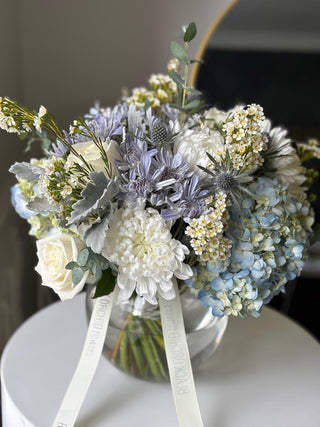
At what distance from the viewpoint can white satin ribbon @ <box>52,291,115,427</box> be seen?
802mm

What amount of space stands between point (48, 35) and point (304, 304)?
125cm

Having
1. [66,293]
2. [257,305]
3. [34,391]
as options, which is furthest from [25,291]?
[257,305]

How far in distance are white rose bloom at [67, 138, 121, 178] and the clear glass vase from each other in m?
0.22

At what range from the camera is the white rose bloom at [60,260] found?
0.71 meters

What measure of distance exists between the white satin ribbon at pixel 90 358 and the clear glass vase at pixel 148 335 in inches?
1.2

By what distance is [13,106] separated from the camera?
67cm

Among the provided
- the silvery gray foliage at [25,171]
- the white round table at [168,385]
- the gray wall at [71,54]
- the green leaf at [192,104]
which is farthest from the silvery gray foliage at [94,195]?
the gray wall at [71,54]

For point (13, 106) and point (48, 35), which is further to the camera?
point (48, 35)

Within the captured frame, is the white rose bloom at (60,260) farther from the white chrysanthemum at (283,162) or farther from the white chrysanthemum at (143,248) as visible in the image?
the white chrysanthemum at (283,162)

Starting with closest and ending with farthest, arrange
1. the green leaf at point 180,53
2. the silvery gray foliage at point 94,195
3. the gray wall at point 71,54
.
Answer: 1. the silvery gray foliage at point 94,195
2. the green leaf at point 180,53
3. the gray wall at point 71,54

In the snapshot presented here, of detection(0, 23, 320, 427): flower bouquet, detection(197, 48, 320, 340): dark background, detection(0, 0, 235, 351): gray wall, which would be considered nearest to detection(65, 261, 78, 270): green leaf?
detection(0, 23, 320, 427): flower bouquet

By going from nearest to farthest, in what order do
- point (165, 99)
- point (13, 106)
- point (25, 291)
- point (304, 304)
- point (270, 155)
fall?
point (13, 106) → point (270, 155) → point (165, 99) → point (25, 291) → point (304, 304)

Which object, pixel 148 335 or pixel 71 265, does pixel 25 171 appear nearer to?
pixel 71 265

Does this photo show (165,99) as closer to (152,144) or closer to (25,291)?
(152,144)
